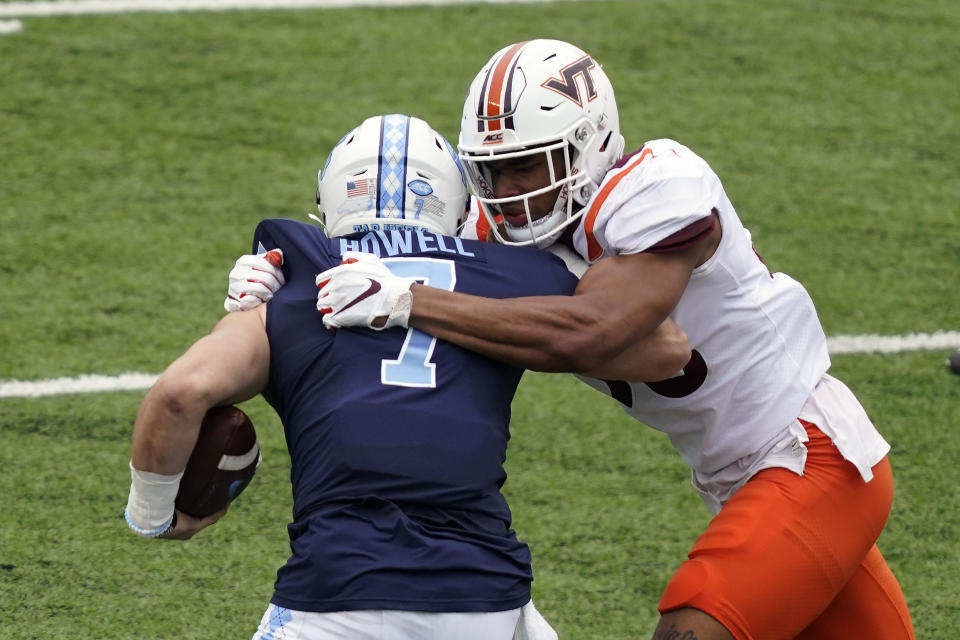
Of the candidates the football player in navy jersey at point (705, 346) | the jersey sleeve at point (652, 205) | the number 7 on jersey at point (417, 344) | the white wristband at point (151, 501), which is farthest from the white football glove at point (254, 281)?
the jersey sleeve at point (652, 205)

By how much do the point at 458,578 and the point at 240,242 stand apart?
3.48m

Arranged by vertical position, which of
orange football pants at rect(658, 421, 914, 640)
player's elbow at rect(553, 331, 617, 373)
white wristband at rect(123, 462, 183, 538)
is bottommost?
orange football pants at rect(658, 421, 914, 640)

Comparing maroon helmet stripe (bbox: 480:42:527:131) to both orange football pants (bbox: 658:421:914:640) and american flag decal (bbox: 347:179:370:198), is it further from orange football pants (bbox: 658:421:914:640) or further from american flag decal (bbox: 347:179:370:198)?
orange football pants (bbox: 658:421:914:640)

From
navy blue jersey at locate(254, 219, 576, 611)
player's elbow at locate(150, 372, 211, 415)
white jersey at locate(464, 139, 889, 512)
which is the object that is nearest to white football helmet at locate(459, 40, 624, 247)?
white jersey at locate(464, 139, 889, 512)

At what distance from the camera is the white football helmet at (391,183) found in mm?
3014

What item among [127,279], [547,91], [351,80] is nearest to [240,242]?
[127,279]

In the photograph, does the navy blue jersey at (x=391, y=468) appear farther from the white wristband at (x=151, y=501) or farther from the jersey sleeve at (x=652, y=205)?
the jersey sleeve at (x=652, y=205)

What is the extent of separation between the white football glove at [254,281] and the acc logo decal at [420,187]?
32 cm

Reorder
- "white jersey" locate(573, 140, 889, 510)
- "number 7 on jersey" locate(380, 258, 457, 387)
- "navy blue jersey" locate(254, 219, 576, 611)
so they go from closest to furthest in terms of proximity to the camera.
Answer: "navy blue jersey" locate(254, 219, 576, 611)
"number 7 on jersey" locate(380, 258, 457, 387)
"white jersey" locate(573, 140, 889, 510)

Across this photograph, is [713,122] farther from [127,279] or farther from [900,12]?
[127,279]

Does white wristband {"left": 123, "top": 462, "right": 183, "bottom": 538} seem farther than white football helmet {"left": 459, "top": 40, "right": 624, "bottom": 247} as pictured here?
No

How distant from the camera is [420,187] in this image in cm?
303

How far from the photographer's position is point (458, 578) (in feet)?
8.69

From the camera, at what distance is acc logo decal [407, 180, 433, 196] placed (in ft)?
9.91
